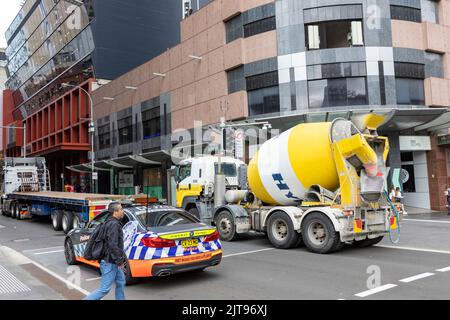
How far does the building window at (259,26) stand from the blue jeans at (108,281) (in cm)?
2299

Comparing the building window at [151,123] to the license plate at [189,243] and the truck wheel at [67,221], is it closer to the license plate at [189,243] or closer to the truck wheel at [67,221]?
the truck wheel at [67,221]

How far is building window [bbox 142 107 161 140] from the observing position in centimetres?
3600

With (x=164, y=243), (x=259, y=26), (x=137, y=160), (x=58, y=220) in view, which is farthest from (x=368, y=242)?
(x=137, y=160)

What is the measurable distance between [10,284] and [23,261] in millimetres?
2777

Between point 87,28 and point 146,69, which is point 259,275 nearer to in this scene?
point 146,69

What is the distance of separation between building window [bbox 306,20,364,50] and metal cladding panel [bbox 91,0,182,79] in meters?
27.4

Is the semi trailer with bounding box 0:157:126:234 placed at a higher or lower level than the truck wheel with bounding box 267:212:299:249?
higher

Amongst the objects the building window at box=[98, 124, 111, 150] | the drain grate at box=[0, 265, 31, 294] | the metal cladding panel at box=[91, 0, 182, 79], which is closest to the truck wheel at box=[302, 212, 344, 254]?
the drain grate at box=[0, 265, 31, 294]

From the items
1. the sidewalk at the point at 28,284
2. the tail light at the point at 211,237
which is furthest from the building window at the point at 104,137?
the tail light at the point at 211,237

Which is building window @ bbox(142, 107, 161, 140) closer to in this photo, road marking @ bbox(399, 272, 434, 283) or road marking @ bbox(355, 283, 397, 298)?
road marking @ bbox(399, 272, 434, 283)

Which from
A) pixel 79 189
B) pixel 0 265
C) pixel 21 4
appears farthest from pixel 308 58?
pixel 21 4

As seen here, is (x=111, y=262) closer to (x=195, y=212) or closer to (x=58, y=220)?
(x=195, y=212)

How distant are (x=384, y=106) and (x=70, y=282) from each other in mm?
21492

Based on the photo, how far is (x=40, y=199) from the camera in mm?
19703
